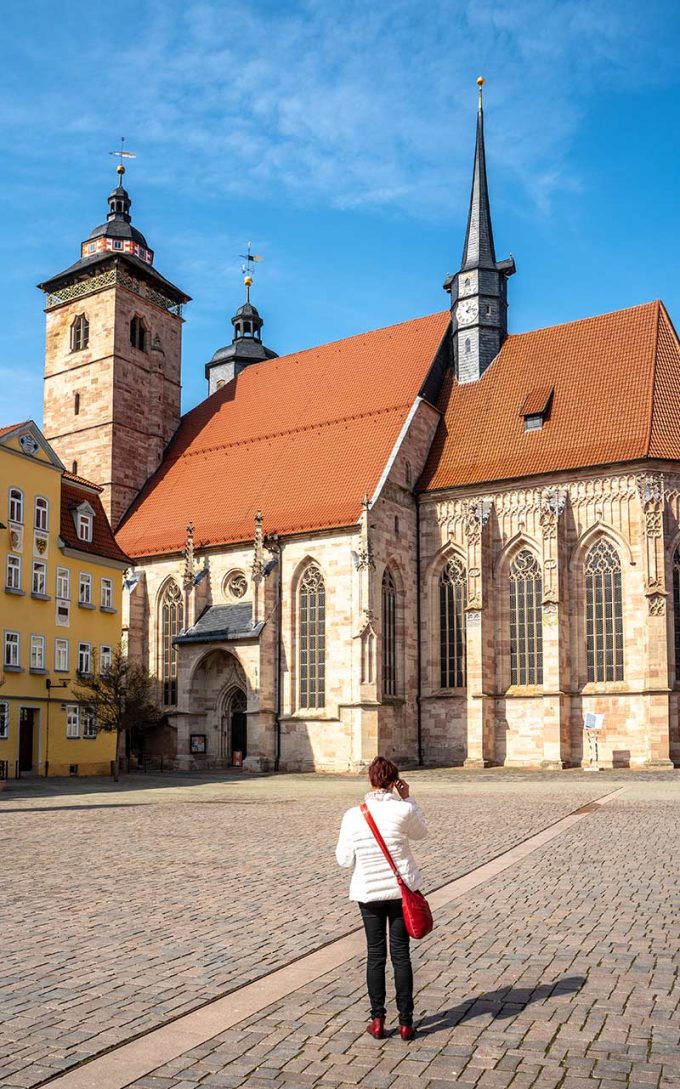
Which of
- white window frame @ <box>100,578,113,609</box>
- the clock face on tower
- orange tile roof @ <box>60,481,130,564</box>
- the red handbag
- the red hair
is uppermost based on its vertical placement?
the clock face on tower

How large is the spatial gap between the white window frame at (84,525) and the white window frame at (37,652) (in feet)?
13.5

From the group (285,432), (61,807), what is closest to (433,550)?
(285,432)

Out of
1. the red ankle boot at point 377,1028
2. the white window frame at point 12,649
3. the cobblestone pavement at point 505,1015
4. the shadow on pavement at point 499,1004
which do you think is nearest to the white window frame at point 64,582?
the white window frame at point 12,649

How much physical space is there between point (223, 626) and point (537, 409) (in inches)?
532

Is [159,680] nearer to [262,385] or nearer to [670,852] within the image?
[262,385]

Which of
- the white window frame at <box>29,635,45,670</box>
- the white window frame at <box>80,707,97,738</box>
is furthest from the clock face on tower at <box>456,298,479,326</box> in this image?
the white window frame at <box>80,707,97,738</box>

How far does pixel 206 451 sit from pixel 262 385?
3.92 m

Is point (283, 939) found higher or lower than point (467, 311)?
lower

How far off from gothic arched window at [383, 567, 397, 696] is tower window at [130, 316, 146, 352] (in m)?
18.8

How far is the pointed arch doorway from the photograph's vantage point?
126ft

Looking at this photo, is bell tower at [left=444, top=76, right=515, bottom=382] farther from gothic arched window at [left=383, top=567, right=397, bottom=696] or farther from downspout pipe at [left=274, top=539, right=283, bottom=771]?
downspout pipe at [left=274, top=539, right=283, bottom=771]

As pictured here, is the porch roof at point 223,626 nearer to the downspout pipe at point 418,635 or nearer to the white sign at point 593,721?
the downspout pipe at point 418,635

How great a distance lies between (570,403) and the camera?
36812mm

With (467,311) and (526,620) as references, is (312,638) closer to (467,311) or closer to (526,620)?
(526,620)
